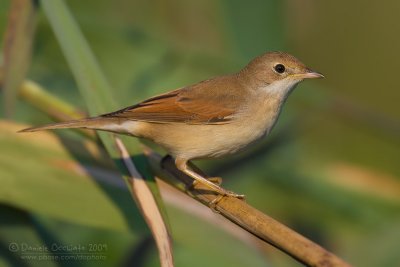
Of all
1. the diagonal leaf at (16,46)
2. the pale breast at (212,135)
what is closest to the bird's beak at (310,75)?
the pale breast at (212,135)

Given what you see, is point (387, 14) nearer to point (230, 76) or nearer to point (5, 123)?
point (230, 76)

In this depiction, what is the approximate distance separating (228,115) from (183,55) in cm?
86

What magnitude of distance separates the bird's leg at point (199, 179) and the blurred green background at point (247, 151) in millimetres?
152

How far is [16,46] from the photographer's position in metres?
3.04

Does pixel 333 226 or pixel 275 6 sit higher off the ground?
pixel 275 6

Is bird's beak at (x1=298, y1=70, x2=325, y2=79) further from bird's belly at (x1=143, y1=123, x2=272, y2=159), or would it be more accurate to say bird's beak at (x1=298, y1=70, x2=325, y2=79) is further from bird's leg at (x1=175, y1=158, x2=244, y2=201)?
bird's leg at (x1=175, y1=158, x2=244, y2=201)

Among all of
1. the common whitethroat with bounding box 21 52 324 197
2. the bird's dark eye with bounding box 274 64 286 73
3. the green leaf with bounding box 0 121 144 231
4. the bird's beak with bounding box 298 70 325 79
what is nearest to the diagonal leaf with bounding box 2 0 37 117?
the green leaf with bounding box 0 121 144 231

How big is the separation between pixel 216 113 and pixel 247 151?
64 cm

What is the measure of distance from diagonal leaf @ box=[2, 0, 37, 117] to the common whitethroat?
0.49 m

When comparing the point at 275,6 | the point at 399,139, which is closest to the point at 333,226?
the point at 399,139

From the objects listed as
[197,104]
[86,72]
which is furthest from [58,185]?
[197,104]

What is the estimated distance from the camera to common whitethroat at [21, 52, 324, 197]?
10.1ft

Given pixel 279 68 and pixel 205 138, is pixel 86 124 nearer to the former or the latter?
pixel 205 138

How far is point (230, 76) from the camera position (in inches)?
137
